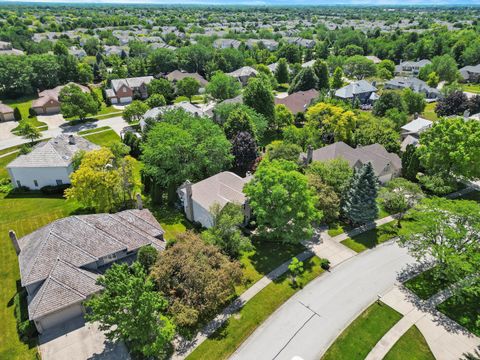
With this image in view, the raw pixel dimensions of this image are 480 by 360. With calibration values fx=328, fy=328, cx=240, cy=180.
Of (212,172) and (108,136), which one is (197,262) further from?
(108,136)

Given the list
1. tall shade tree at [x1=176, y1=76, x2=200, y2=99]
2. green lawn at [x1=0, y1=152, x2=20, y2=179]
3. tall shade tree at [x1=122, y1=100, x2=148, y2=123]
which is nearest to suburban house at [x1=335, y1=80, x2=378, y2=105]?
tall shade tree at [x1=176, y1=76, x2=200, y2=99]

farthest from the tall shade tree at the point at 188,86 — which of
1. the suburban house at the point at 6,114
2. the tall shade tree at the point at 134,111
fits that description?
the suburban house at the point at 6,114

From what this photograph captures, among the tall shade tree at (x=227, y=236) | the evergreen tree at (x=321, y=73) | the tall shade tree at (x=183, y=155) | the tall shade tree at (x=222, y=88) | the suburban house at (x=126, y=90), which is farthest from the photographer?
the evergreen tree at (x=321, y=73)

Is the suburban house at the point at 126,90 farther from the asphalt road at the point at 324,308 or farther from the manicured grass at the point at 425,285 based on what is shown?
the manicured grass at the point at 425,285

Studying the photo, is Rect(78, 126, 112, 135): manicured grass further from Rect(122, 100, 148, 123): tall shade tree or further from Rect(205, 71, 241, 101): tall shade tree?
Rect(205, 71, 241, 101): tall shade tree

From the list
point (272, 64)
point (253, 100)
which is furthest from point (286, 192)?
point (272, 64)

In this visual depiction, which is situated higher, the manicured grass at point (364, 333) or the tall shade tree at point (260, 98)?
the tall shade tree at point (260, 98)

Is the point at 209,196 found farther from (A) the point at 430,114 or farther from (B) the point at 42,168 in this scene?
(A) the point at 430,114
